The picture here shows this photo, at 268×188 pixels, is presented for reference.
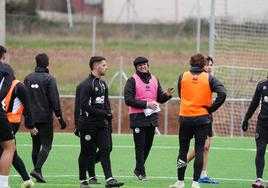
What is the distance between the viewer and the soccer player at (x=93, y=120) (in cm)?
1280

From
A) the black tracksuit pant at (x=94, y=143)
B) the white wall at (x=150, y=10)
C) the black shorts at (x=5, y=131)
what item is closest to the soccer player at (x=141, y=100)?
the black tracksuit pant at (x=94, y=143)

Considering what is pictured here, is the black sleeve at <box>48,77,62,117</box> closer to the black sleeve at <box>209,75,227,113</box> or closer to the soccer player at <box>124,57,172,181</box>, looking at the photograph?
the soccer player at <box>124,57,172,181</box>

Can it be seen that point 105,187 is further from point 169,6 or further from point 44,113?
point 169,6

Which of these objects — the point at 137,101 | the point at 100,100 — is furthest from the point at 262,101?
the point at 100,100

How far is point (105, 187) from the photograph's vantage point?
13148 mm

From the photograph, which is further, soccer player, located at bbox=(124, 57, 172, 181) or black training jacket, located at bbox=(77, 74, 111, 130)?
soccer player, located at bbox=(124, 57, 172, 181)

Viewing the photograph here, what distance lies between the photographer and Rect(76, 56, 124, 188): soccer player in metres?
12.8

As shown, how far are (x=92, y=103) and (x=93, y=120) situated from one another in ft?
0.83

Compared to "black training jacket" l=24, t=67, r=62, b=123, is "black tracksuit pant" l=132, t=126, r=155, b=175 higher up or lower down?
lower down

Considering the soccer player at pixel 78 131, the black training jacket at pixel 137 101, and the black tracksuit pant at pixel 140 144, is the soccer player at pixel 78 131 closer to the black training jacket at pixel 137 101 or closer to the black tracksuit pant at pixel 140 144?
the black tracksuit pant at pixel 140 144

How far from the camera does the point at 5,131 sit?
474 inches

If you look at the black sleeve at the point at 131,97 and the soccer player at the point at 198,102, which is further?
the black sleeve at the point at 131,97

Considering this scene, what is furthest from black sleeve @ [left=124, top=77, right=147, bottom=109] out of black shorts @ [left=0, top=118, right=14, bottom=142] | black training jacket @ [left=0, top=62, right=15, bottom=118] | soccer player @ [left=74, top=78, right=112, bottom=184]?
black shorts @ [left=0, top=118, right=14, bottom=142]

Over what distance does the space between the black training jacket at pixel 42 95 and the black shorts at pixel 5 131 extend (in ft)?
7.37
